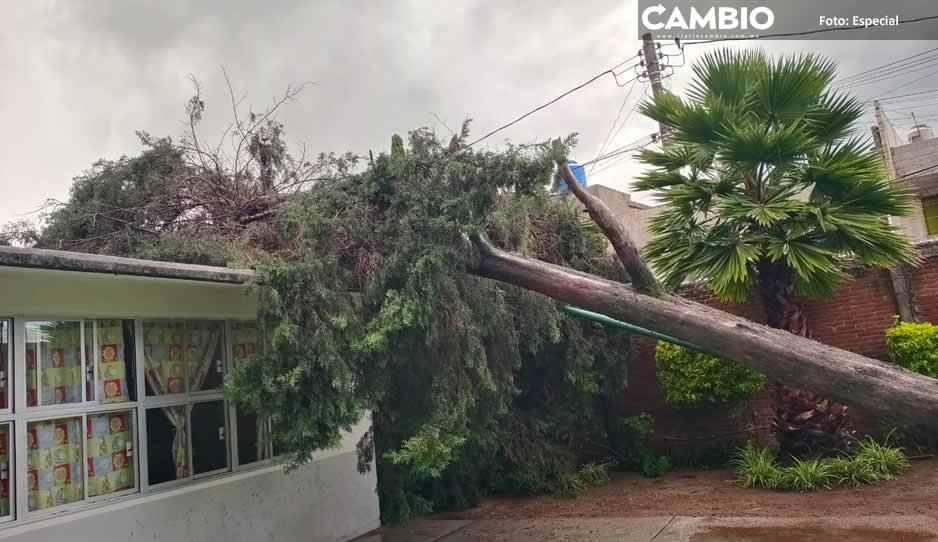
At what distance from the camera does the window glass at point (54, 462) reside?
16.3ft

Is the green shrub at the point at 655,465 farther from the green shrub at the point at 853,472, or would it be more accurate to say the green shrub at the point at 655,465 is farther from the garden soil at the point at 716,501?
the green shrub at the point at 853,472

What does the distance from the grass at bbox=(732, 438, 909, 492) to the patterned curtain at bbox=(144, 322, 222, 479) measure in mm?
6909

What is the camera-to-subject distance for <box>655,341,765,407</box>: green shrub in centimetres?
965

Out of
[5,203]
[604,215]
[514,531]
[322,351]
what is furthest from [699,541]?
[5,203]

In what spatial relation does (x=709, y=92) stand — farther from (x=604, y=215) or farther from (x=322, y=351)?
(x=322, y=351)

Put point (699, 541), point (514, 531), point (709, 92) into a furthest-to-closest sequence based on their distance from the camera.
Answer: point (709, 92)
point (514, 531)
point (699, 541)

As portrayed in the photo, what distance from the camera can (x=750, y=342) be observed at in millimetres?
4996

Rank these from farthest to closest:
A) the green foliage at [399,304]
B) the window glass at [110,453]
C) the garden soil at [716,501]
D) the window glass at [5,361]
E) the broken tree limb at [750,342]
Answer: the garden soil at [716,501] < the green foliage at [399,304] < the window glass at [110,453] < the window glass at [5,361] < the broken tree limb at [750,342]

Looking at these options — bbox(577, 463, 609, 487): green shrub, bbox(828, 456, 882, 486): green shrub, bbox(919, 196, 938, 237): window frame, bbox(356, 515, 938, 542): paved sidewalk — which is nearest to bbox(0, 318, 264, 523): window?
bbox(356, 515, 938, 542): paved sidewalk

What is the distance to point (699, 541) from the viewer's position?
6.60m

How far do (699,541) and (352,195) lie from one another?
4.74 metres

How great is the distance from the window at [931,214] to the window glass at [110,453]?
18356mm

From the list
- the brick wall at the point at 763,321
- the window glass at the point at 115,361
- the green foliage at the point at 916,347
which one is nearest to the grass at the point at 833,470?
the brick wall at the point at 763,321

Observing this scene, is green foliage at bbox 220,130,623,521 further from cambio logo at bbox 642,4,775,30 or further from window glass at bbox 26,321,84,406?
cambio logo at bbox 642,4,775,30
